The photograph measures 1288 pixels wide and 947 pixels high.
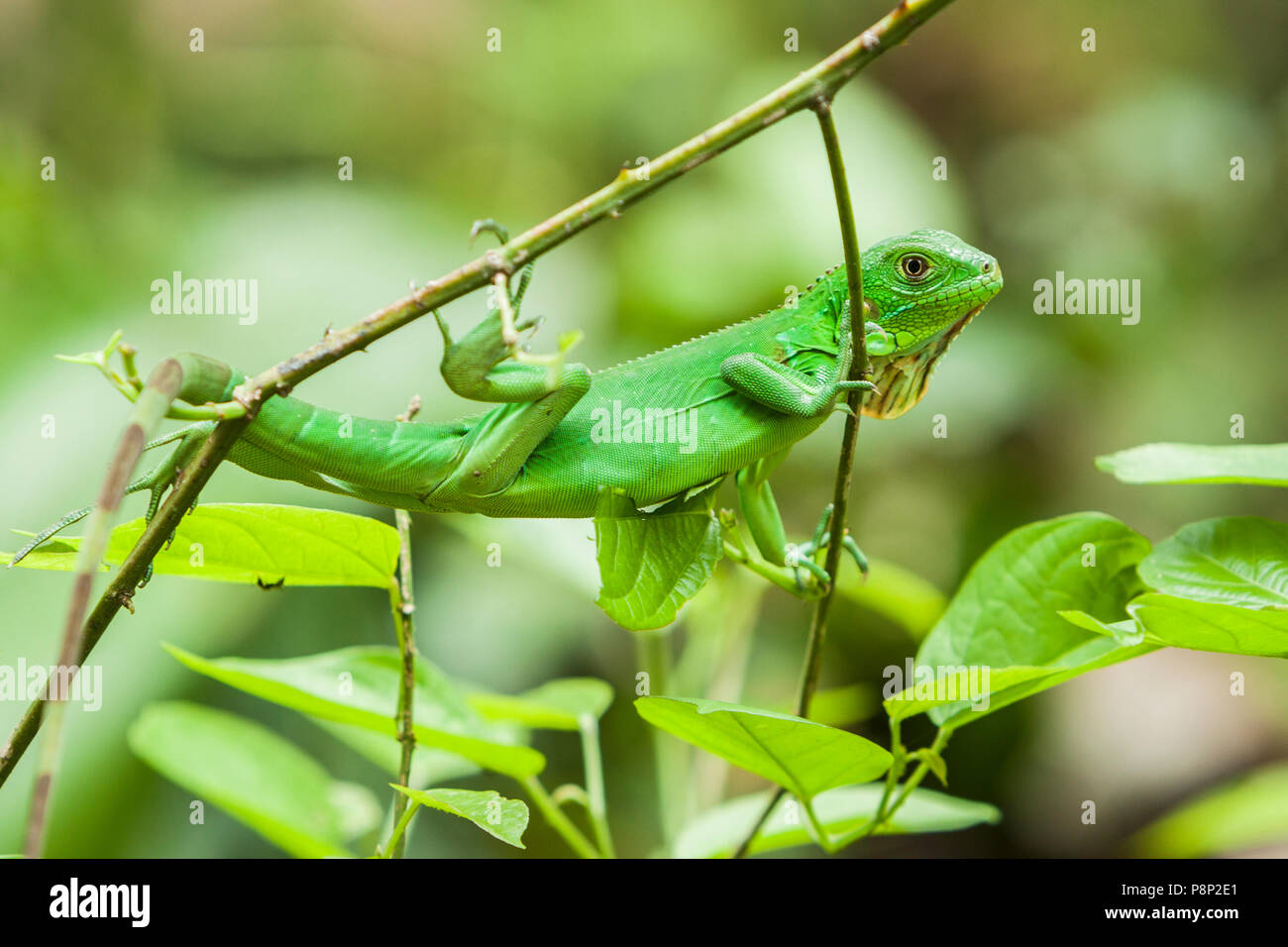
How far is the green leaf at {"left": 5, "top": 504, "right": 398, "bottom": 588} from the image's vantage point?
167cm

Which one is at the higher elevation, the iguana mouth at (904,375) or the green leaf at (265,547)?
the iguana mouth at (904,375)

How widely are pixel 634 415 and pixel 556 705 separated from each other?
761mm

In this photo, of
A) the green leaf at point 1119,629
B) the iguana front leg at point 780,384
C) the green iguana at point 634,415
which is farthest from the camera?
the iguana front leg at point 780,384

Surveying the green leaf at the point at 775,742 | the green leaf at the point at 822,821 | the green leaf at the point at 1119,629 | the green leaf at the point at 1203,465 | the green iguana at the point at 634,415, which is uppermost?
the green iguana at the point at 634,415

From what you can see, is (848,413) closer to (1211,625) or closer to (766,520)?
(766,520)

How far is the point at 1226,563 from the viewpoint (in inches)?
70.0

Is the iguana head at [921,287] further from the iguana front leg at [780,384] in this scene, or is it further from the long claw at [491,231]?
the long claw at [491,231]

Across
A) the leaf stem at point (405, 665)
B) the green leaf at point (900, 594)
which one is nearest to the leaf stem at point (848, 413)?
the leaf stem at point (405, 665)

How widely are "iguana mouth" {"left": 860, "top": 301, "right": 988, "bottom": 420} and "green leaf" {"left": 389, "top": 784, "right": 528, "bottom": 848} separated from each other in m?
1.25

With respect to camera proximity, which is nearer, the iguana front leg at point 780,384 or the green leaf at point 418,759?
the iguana front leg at point 780,384

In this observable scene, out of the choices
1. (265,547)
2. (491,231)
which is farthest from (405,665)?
(491,231)

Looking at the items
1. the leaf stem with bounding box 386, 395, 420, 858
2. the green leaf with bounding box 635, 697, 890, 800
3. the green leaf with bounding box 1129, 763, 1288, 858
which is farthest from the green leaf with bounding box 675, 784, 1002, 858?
the green leaf with bounding box 1129, 763, 1288, 858

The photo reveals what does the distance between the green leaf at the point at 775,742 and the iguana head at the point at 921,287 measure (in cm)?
88

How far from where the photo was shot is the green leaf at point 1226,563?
1.70 meters
